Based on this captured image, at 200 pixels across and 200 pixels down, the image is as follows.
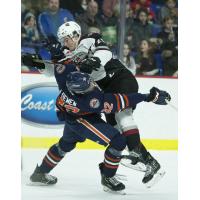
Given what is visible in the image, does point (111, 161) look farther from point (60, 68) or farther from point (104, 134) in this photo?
point (60, 68)

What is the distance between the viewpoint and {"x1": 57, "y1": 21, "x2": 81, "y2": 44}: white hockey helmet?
322cm

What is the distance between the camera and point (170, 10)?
3.54m

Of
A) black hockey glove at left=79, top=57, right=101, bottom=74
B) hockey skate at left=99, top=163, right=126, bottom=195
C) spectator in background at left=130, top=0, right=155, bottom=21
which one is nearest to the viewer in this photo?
black hockey glove at left=79, top=57, right=101, bottom=74

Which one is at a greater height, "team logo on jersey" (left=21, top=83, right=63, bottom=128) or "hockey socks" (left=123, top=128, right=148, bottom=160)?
"team logo on jersey" (left=21, top=83, right=63, bottom=128)

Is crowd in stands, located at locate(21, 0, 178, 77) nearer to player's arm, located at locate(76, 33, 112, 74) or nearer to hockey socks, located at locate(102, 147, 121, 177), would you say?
player's arm, located at locate(76, 33, 112, 74)

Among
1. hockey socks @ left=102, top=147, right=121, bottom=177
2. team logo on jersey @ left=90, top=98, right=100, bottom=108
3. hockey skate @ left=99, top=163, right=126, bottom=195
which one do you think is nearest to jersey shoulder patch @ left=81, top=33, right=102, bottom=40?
team logo on jersey @ left=90, top=98, right=100, bottom=108

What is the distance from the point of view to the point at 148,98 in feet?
10.4

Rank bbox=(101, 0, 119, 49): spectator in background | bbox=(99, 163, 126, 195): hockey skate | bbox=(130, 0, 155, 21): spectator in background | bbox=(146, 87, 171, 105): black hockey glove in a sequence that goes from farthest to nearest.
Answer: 1. bbox=(130, 0, 155, 21): spectator in background
2. bbox=(101, 0, 119, 49): spectator in background
3. bbox=(99, 163, 126, 195): hockey skate
4. bbox=(146, 87, 171, 105): black hockey glove

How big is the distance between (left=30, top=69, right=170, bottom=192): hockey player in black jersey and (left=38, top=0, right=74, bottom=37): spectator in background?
343mm

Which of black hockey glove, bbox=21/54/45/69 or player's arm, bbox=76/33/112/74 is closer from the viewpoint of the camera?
player's arm, bbox=76/33/112/74

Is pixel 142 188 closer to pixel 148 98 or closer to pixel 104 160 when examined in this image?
pixel 104 160

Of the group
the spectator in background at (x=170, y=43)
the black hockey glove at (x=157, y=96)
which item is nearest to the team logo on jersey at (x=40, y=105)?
the black hockey glove at (x=157, y=96)
